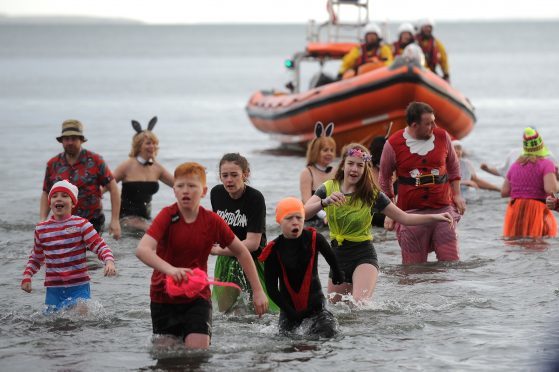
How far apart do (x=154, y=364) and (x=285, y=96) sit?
17.9 metres

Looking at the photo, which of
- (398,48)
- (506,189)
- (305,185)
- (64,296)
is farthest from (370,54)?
(64,296)

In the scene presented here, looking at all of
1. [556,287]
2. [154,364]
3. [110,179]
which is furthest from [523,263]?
[154,364]

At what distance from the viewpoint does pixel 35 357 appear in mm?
8148

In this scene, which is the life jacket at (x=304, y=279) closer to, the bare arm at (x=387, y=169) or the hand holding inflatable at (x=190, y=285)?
the hand holding inflatable at (x=190, y=285)

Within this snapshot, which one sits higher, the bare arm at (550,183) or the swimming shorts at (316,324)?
the bare arm at (550,183)

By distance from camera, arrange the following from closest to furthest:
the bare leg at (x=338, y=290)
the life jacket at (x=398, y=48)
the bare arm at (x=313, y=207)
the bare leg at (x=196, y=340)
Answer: the bare leg at (x=196, y=340) → the bare arm at (x=313, y=207) → the bare leg at (x=338, y=290) → the life jacket at (x=398, y=48)

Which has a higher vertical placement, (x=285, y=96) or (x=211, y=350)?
(x=285, y=96)

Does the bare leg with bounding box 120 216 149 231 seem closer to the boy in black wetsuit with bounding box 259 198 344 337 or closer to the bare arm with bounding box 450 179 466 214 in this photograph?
the bare arm with bounding box 450 179 466 214

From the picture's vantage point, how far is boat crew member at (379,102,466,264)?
9953 mm

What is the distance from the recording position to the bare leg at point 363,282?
8758 millimetres

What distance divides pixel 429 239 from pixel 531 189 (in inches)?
89.8

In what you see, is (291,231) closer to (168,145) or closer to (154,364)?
(154,364)

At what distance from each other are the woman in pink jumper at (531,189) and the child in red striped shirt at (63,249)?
525 cm

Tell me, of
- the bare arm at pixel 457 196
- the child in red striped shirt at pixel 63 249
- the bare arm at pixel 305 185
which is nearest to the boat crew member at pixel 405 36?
the bare arm at pixel 305 185
